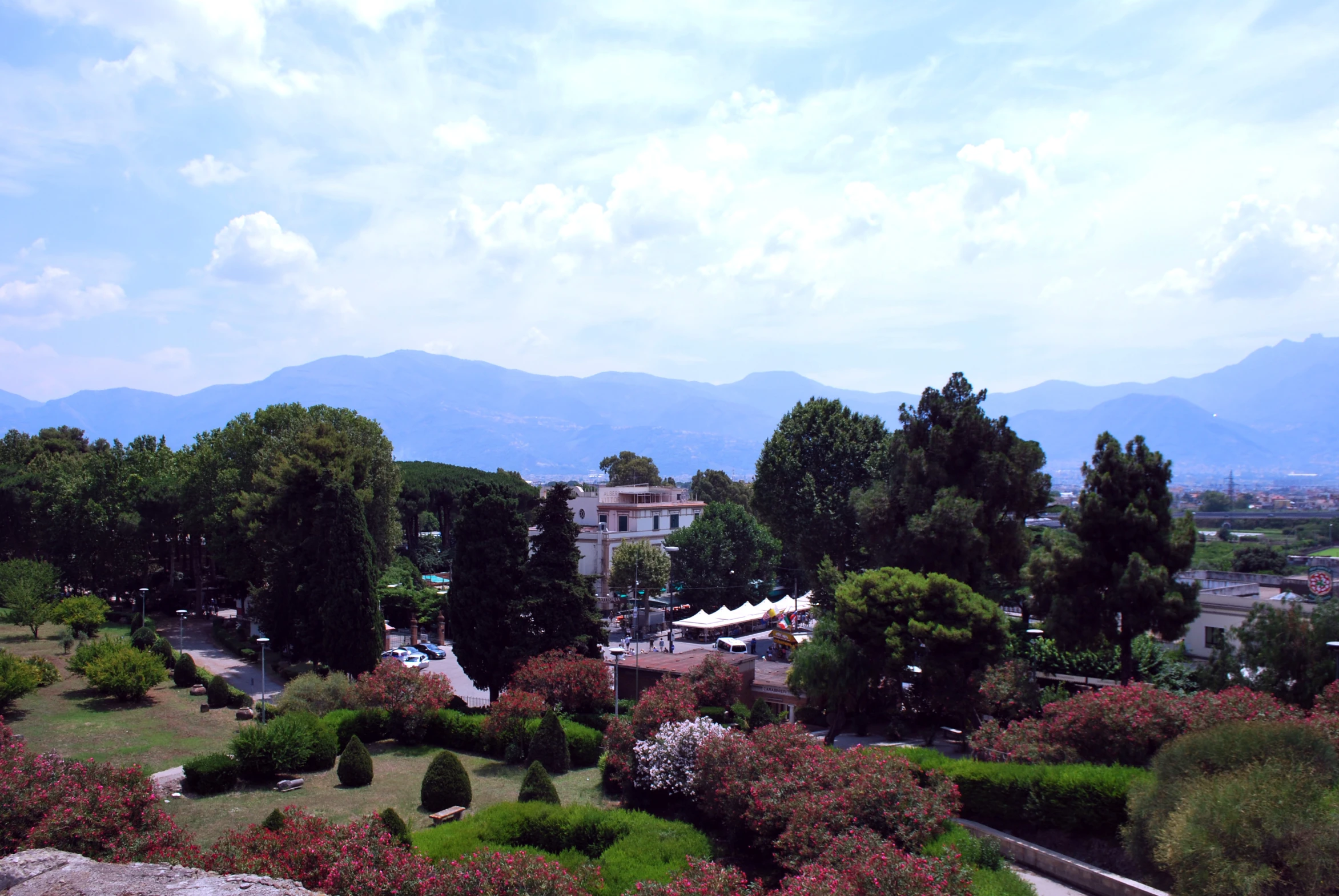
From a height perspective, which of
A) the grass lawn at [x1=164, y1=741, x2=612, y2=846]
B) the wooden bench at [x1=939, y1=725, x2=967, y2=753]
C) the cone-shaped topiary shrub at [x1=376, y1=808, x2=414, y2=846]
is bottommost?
the wooden bench at [x1=939, y1=725, x2=967, y2=753]

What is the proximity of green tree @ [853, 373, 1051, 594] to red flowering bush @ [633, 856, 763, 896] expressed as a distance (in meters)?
18.5

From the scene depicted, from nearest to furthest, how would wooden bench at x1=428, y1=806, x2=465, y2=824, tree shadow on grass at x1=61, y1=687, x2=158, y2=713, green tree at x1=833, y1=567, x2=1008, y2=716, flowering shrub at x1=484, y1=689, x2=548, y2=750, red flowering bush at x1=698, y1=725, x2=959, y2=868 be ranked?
1. red flowering bush at x1=698, y1=725, x2=959, y2=868
2. wooden bench at x1=428, y1=806, x2=465, y2=824
3. flowering shrub at x1=484, y1=689, x2=548, y2=750
4. green tree at x1=833, y1=567, x2=1008, y2=716
5. tree shadow on grass at x1=61, y1=687, x2=158, y2=713

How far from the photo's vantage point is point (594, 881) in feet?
35.7

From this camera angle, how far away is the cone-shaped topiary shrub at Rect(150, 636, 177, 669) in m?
29.8

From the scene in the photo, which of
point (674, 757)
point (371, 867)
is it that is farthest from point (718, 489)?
point (371, 867)

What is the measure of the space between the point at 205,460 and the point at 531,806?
33539 mm

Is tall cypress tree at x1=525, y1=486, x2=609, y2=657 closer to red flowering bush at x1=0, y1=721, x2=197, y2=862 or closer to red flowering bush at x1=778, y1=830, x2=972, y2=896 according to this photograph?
red flowering bush at x1=0, y1=721, x2=197, y2=862

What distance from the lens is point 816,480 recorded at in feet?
132

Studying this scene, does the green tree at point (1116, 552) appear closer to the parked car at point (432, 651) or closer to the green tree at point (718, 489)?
the parked car at point (432, 651)

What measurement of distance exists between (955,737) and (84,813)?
20.3 meters

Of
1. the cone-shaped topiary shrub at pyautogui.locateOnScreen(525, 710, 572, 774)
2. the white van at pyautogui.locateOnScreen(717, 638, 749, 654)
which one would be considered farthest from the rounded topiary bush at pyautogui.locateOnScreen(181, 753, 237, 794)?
the white van at pyautogui.locateOnScreen(717, 638, 749, 654)

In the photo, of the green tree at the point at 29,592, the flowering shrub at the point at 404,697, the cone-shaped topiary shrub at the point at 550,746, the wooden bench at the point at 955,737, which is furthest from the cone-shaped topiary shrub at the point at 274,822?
the green tree at the point at 29,592

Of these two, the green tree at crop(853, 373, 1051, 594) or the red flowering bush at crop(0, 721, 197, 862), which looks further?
the green tree at crop(853, 373, 1051, 594)

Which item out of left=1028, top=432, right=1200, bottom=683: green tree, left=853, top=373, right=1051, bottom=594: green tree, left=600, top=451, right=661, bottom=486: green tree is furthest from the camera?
left=600, top=451, right=661, bottom=486: green tree
